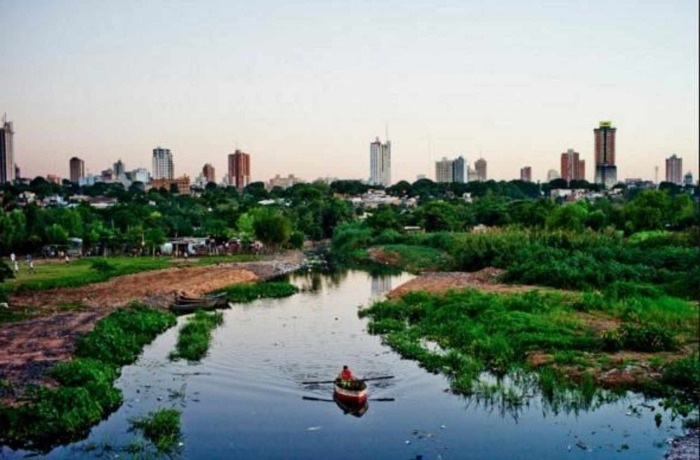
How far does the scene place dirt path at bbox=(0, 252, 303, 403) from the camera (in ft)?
46.1

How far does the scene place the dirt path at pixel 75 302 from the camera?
14045 mm

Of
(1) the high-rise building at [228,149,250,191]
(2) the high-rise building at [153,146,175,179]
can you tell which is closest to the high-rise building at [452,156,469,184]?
(1) the high-rise building at [228,149,250,191]

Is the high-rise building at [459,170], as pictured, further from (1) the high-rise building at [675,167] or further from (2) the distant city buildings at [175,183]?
(1) the high-rise building at [675,167]

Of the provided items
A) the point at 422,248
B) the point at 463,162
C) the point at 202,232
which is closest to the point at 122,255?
the point at 202,232

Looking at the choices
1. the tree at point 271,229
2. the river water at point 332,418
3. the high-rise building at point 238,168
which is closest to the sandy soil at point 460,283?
the river water at point 332,418

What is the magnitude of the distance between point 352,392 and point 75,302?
1366 cm

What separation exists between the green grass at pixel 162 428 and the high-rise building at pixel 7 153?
3581 cm

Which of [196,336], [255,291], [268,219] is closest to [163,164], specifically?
[268,219]

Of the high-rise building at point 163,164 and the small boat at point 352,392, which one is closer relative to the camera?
the small boat at point 352,392

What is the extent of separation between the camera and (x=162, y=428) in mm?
11047

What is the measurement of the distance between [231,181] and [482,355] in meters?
122

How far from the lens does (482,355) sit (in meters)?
15.3

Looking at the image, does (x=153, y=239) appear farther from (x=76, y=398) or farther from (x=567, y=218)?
(x=76, y=398)

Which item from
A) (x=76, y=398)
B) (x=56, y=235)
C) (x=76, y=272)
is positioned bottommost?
(x=76, y=398)
